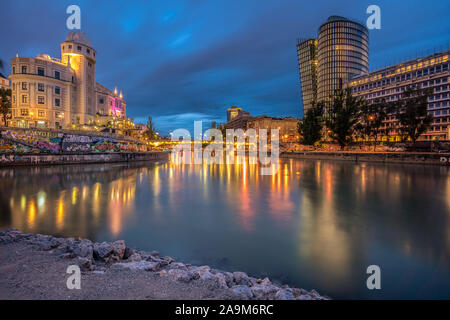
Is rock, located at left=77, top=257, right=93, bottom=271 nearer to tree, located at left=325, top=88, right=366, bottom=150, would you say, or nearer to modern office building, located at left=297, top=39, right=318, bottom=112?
tree, located at left=325, top=88, right=366, bottom=150

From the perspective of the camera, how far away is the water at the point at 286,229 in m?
6.42

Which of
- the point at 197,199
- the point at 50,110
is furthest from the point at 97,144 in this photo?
the point at 197,199

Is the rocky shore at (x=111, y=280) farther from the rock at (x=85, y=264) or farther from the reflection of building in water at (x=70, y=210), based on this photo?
the reflection of building in water at (x=70, y=210)

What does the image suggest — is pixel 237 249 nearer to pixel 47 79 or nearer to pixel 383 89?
pixel 47 79

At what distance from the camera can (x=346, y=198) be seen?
639 inches

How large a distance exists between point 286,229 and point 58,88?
8036cm

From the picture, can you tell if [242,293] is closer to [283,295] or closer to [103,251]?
[283,295]

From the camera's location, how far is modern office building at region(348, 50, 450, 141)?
7381cm

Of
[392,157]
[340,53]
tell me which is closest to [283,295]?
[392,157]

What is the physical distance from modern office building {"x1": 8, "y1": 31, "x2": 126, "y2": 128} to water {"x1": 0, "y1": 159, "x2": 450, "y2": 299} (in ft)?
187

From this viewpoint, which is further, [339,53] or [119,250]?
[339,53]

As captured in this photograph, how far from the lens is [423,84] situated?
8019 centimetres

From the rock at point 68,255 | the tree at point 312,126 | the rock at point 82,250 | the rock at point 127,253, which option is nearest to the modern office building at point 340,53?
the tree at point 312,126

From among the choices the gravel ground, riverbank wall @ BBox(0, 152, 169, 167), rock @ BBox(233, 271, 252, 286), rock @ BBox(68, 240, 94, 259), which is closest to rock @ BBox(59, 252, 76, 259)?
rock @ BBox(68, 240, 94, 259)
